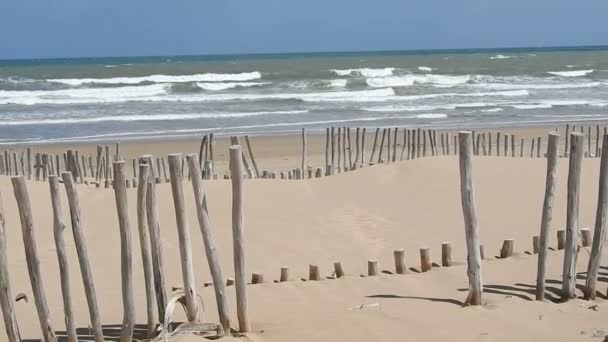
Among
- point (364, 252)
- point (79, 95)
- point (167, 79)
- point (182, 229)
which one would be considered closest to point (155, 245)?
point (182, 229)

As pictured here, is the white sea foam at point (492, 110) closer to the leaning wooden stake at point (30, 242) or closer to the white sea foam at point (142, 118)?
the white sea foam at point (142, 118)

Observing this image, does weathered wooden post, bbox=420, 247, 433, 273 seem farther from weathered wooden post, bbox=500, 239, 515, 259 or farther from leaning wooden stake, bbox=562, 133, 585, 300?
leaning wooden stake, bbox=562, 133, 585, 300

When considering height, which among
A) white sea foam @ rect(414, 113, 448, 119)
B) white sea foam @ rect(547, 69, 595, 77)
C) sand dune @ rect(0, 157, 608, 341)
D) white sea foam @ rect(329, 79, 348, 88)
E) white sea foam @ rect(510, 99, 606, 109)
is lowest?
white sea foam @ rect(547, 69, 595, 77)

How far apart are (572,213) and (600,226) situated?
0.25 metres

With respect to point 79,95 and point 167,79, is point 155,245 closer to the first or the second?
point 79,95

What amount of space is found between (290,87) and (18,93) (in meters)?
12.2

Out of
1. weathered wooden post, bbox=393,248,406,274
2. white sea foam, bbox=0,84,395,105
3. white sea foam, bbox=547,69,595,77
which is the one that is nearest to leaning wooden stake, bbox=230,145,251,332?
weathered wooden post, bbox=393,248,406,274

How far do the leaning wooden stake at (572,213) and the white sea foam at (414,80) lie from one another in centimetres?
3363

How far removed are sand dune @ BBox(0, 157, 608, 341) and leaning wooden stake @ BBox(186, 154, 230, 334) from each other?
13.6 inches

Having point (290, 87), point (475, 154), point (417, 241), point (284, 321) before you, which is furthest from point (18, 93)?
point (284, 321)

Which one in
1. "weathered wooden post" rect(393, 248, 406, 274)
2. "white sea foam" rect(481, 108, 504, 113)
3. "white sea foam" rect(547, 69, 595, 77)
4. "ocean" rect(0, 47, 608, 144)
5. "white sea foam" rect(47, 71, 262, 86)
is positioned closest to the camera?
"weathered wooden post" rect(393, 248, 406, 274)

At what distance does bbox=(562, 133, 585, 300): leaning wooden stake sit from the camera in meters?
6.19

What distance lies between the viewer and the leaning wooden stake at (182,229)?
221 inches

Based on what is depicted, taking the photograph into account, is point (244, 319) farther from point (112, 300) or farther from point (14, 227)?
point (14, 227)
